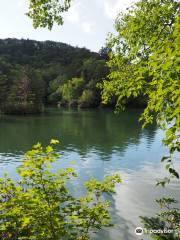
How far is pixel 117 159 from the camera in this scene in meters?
31.9

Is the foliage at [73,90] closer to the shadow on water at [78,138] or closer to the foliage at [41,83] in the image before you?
the foliage at [41,83]

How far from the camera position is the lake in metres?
17.9

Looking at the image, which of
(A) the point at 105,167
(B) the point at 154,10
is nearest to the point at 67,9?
(B) the point at 154,10

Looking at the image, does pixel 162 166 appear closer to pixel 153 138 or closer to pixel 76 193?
pixel 76 193

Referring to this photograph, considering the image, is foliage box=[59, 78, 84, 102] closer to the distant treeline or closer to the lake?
the distant treeline

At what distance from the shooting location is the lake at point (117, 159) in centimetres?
1794

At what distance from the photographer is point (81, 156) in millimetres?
33469

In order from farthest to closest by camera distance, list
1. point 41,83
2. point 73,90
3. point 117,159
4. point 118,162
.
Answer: point 73,90
point 41,83
point 117,159
point 118,162

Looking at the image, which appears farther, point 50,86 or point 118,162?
point 50,86

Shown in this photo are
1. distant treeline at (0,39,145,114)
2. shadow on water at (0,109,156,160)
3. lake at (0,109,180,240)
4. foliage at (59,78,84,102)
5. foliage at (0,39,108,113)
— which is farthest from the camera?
foliage at (59,78,84,102)

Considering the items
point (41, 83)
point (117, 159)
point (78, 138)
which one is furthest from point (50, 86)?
point (117, 159)

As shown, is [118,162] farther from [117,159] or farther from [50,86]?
[50,86]

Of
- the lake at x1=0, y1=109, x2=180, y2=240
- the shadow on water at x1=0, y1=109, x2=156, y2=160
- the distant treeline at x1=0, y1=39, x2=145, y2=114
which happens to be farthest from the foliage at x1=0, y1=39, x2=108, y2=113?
the lake at x1=0, y1=109, x2=180, y2=240

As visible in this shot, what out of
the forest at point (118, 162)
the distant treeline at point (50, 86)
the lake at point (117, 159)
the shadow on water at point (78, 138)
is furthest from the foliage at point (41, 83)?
the forest at point (118, 162)
